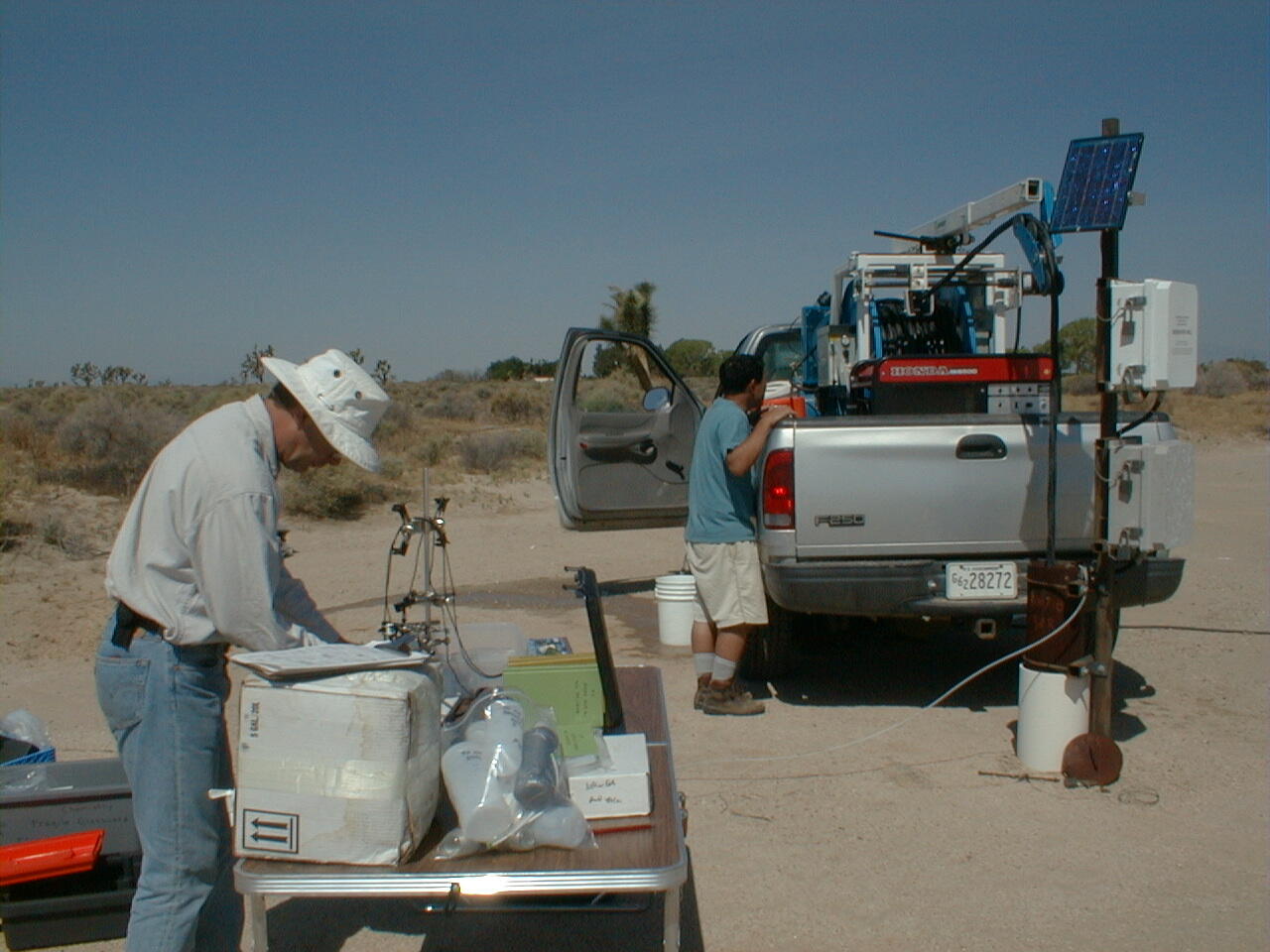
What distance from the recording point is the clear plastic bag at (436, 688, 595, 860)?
8.34 feet

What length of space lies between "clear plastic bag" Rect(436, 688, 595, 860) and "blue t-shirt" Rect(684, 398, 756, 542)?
317 centimetres

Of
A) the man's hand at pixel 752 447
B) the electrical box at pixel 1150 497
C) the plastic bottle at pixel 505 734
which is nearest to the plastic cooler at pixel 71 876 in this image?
the plastic bottle at pixel 505 734

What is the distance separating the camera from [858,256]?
29.5 ft

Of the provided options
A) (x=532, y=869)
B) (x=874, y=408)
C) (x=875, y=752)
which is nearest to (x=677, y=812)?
(x=532, y=869)

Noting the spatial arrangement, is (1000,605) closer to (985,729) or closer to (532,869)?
(985,729)

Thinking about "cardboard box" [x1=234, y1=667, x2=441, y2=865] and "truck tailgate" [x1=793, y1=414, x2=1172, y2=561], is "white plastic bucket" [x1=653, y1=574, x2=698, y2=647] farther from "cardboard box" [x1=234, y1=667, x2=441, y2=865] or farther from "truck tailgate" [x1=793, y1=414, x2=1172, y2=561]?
"cardboard box" [x1=234, y1=667, x2=441, y2=865]

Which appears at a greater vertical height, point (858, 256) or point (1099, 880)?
point (858, 256)

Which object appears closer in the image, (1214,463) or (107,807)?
(107,807)

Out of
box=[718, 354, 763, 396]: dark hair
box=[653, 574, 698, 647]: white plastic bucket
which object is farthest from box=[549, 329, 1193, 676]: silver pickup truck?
box=[653, 574, 698, 647]: white plastic bucket

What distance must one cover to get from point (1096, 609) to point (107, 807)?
12.8 ft

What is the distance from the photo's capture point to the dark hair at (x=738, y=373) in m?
5.92

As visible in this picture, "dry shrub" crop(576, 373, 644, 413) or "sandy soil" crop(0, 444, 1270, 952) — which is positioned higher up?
"dry shrub" crop(576, 373, 644, 413)

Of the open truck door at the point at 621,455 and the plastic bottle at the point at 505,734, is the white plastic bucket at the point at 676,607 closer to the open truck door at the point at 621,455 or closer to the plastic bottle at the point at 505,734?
the open truck door at the point at 621,455

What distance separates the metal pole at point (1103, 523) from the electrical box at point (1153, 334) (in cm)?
4
